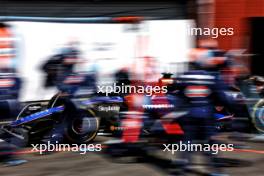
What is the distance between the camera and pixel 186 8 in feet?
45.3

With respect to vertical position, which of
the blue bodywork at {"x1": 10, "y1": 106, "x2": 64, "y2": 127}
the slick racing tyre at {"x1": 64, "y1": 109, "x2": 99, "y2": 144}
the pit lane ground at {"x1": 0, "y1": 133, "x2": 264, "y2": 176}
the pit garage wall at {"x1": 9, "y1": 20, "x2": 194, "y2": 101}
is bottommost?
the pit lane ground at {"x1": 0, "y1": 133, "x2": 264, "y2": 176}

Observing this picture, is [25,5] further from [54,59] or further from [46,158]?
[46,158]

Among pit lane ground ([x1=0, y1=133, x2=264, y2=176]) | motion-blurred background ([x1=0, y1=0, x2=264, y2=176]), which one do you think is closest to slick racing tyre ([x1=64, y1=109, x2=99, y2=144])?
motion-blurred background ([x1=0, y1=0, x2=264, y2=176])

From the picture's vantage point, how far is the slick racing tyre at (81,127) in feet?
29.2

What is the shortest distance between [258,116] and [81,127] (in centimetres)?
336

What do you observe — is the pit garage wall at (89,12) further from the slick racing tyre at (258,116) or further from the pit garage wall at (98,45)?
the slick racing tyre at (258,116)

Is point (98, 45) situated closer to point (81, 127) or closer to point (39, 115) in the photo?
point (81, 127)

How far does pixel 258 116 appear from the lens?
9.74m

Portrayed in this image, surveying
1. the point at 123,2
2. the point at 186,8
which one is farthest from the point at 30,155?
the point at 186,8

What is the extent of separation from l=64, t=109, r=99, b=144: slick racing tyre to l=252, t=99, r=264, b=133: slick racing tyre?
303 cm

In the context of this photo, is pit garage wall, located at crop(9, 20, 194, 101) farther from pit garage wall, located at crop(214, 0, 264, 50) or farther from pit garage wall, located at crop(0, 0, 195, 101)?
pit garage wall, located at crop(214, 0, 264, 50)

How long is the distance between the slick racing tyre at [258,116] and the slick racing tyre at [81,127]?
303 cm

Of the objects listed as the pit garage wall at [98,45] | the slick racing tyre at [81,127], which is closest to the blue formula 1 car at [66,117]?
the slick racing tyre at [81,127]

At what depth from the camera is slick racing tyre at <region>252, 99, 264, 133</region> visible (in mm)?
9727
